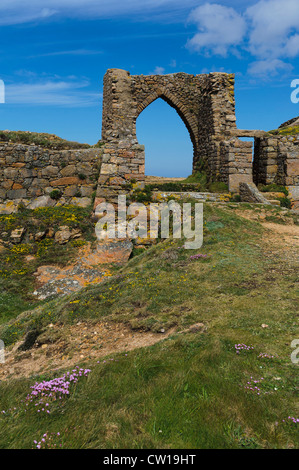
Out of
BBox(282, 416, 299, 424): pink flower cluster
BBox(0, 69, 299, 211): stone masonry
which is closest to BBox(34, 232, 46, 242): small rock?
BBox(0, 69, 299, 211): stone masonry

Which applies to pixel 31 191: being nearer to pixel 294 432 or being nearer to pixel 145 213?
pixel 145 213

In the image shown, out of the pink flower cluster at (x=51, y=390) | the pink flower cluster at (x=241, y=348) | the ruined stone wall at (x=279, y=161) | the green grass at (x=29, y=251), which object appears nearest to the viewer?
the pink flower cluster at (x=51, y=390)

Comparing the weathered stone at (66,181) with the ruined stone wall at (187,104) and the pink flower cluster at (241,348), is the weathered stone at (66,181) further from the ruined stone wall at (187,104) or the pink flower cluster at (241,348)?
the pink flower cluster at (241,348)

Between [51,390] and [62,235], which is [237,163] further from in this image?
[51,390]

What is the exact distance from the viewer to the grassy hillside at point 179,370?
2.95 metres

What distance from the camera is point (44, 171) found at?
44.4 ft

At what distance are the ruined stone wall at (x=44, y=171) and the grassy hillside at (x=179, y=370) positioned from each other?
24.0 feet

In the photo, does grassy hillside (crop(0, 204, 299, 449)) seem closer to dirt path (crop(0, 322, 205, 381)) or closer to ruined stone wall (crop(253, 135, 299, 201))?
dirt path (crop(0, 322, 205, 381))

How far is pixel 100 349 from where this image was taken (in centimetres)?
500

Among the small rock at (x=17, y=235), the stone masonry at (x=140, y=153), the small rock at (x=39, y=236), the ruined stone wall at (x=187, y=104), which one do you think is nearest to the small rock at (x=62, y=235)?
the small rock at (x=39, y=236)

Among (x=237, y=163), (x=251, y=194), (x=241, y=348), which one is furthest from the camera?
(x=237, y=163)

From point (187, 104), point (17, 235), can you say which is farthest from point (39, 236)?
point (187, 104)

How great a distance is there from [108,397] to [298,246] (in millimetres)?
6909

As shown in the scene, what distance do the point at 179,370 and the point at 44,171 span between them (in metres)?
11.6
